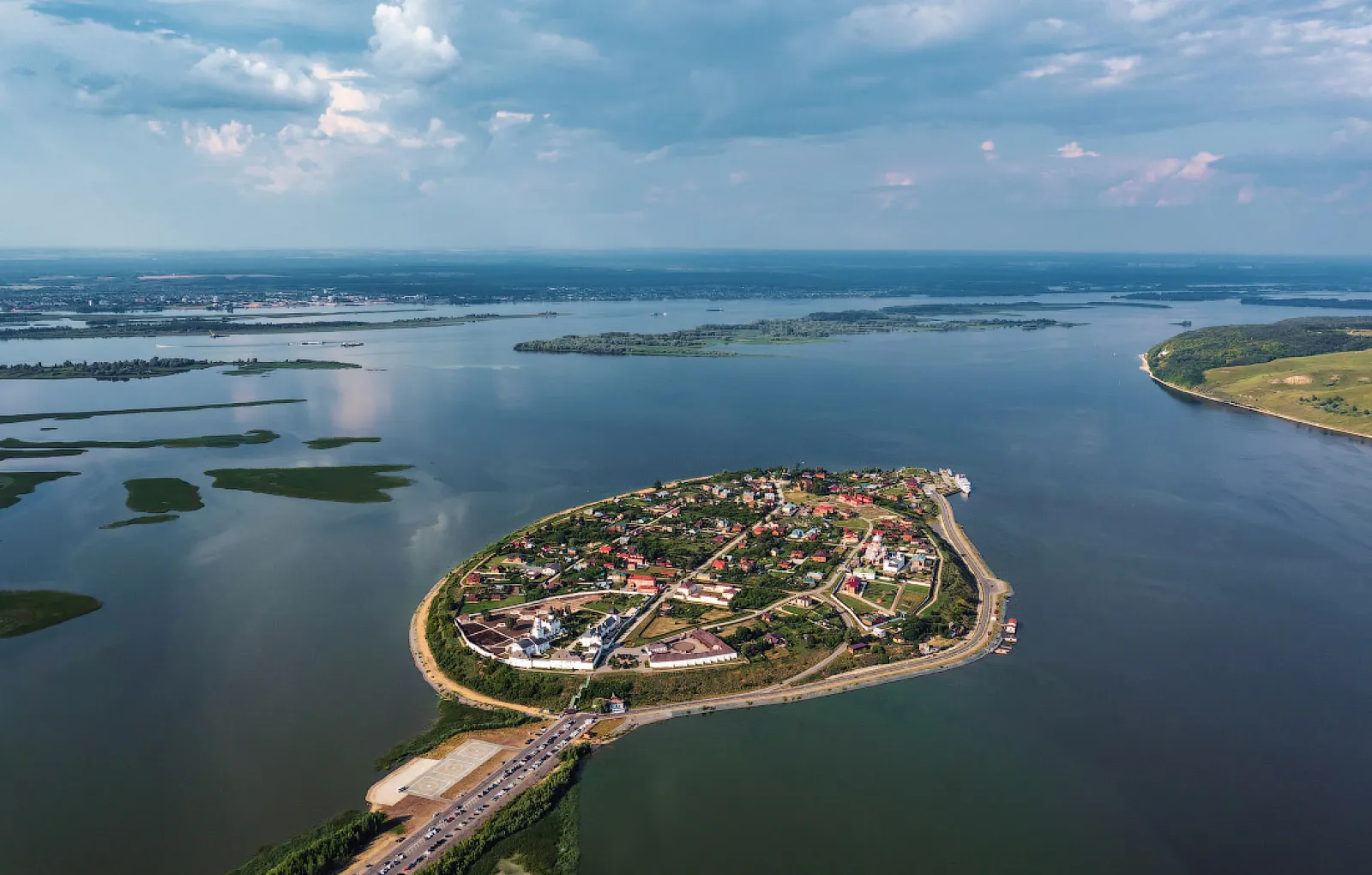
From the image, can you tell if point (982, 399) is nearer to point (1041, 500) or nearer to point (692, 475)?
point (1041, 500)

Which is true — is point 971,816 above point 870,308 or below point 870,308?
below

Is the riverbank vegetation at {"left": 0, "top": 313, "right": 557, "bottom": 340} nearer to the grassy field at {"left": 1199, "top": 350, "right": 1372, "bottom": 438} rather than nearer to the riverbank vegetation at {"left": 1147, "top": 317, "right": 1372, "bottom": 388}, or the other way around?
the riverbank vegetation at {"left": 1147, "top": 317, "right": 1372, "bottom": 388}

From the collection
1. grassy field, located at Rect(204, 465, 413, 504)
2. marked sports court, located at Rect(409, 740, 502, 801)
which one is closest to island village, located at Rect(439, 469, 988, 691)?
marked sports court, located at Rect(409, 740, 502, 801)

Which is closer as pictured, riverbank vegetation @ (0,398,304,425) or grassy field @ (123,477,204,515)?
grassy field @ (123,477,204,515)

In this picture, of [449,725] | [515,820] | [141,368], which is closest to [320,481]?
[449,725]

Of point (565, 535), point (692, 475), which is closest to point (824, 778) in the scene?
point (565, 535)

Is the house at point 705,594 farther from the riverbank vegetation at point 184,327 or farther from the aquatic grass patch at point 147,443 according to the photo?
the riverbank vegetation at point 184,327

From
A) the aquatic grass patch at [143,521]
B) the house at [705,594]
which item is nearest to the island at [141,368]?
the aquatic grass patch at [143,521]
